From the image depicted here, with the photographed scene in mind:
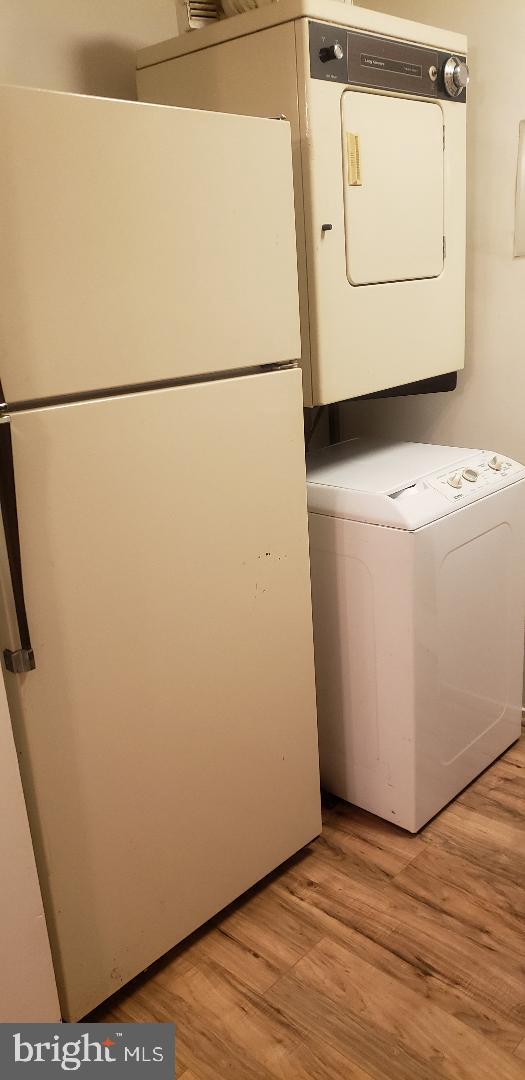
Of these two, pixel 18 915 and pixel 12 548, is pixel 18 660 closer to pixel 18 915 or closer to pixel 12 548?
pixel 12 548

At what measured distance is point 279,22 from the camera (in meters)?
1.68

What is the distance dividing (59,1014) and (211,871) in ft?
1.33

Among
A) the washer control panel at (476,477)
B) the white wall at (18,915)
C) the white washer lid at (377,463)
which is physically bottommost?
the white wall at (18,915)

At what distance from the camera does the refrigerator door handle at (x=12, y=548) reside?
123 centimetres

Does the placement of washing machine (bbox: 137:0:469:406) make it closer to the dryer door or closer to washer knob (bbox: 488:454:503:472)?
the dryer door

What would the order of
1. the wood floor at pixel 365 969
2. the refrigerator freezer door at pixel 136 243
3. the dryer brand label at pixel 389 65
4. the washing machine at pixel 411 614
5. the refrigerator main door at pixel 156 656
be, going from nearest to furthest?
the refrigerator freezer door at pixel 136 243 < the refrigerator main door at pixel 156 656 < the wood floor at pixel 365 969 < the dryer brand label at pixel 389 65 < the washing machine at pixel 411 614

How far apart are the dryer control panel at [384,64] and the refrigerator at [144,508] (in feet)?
0.93

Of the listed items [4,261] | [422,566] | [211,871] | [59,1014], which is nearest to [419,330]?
[422,566]

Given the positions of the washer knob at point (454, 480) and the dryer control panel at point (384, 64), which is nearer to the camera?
the dryer control panel at point (384, 64)

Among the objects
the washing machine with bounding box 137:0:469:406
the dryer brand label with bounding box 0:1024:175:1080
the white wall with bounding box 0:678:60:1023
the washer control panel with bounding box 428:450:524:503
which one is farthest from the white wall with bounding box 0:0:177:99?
the dryer brand label with bounding box 0:1024:175:1080

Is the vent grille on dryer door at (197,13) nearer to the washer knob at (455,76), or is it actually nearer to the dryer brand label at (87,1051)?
the washer knob at (455,76)

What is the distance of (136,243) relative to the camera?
1.36m

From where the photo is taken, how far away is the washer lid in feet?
6.16

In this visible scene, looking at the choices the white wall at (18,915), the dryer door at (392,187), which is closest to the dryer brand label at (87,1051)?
the white wall at (18,915)
